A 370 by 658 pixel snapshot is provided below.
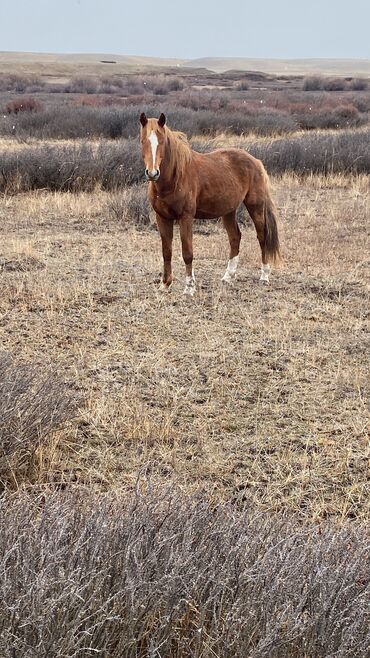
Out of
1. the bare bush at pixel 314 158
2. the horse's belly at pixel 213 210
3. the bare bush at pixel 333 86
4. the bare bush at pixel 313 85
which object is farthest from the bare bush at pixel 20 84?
the horse's belly at pixel 213 210

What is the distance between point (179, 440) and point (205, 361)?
47.7 inches

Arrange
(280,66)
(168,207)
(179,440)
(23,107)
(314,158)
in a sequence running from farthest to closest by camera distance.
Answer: (280,66) < (23,107) < (314,158) < (168,207) < (179,440)

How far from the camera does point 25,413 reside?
3539 mm

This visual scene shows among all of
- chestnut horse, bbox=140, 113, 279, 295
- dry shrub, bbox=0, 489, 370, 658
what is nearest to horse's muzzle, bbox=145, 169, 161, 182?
chestnut horse, bbox=140, 113, 279, 295

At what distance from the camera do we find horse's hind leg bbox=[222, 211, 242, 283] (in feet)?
23.4

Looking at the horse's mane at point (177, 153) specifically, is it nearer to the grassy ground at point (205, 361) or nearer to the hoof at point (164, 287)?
the hoof at point (164, 287)

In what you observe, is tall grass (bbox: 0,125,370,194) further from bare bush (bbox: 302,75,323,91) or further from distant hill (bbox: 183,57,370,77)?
distant hill (bbox: 183,57,370,77)

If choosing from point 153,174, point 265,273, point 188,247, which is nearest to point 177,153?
point 153,174

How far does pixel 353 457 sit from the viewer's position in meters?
3.73

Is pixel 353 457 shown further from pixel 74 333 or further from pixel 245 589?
pixel 74 333

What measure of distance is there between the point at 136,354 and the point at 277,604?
3351 millimetres

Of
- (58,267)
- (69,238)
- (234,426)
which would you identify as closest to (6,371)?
(234,426)

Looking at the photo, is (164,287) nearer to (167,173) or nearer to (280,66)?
(167,173)

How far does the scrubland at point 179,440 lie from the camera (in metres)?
1.81
